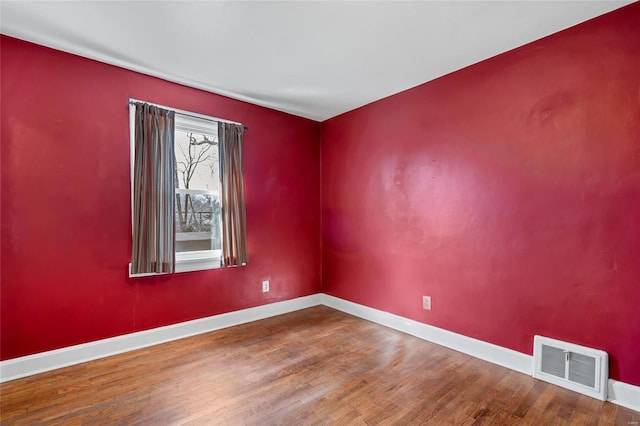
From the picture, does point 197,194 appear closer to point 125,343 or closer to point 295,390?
point 125,343

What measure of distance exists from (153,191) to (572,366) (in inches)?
140

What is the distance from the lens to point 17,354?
2.20 m

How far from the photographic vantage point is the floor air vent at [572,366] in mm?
1951

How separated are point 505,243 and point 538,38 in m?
1.57

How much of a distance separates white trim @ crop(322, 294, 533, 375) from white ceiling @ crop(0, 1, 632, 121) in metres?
2.41

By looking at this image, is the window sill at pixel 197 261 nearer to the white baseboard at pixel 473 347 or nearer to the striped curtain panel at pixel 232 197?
the striped curtain panel at pixel 232 197

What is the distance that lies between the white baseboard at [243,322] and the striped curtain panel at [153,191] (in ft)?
2.08

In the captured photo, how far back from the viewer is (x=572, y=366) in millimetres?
2068

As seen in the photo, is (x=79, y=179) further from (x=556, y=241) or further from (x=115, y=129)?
(x=556, y=241)

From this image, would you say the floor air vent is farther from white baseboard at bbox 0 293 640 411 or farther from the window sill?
the window sill

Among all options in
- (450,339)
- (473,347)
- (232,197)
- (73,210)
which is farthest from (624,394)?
(73,210)

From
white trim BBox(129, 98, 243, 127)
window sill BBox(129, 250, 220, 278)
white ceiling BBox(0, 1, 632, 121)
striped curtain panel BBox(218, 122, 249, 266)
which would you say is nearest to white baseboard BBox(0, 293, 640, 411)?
window sill BBox(129, 250, 220, 278)

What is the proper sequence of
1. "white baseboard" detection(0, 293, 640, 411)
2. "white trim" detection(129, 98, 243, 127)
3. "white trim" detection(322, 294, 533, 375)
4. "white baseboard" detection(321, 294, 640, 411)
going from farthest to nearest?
"white trim" detection(129, 98, 243, 127) → "white trim" detection(322, 294, 533, 375) → "white baseboard" detection(0, 293, 640, 411) → "white baseboard" detection(321, 294, 640, 411)

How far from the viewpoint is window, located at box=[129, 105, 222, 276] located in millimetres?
3014
